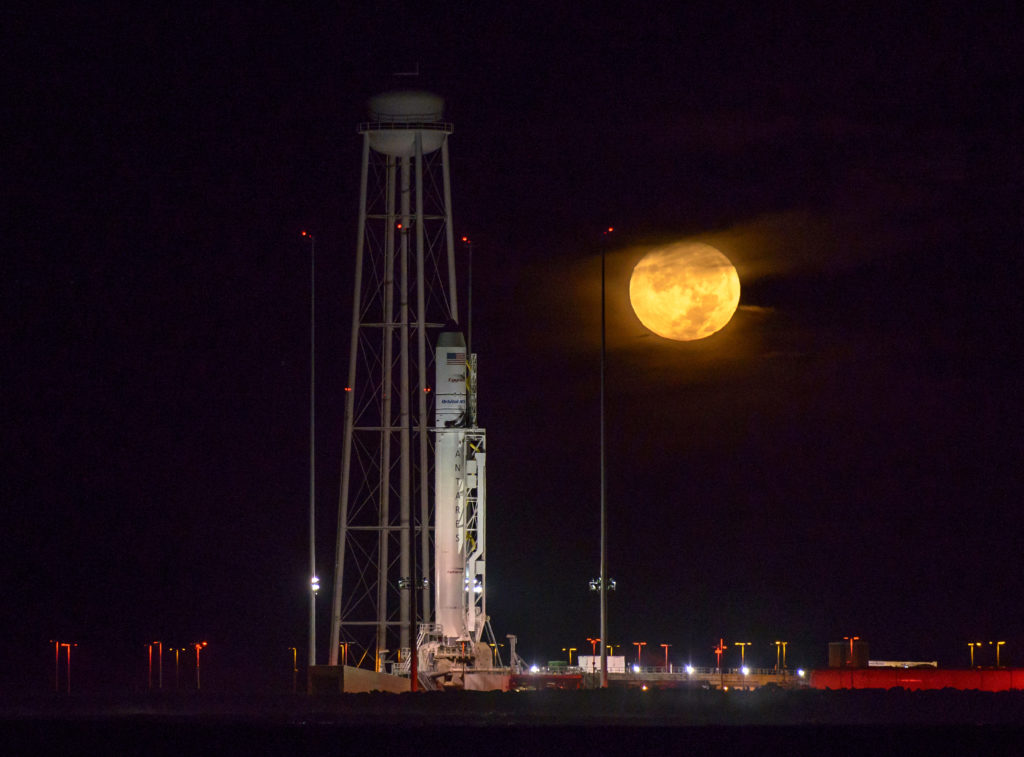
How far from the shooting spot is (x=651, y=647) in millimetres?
156250

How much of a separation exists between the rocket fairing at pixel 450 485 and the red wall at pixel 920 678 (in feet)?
72.7

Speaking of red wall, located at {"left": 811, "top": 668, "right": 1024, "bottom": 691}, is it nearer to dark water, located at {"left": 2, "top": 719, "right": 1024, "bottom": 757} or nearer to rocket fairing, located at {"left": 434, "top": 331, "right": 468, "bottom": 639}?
rocket fairing, located at {"left": 434, "top": 331, "right": 468, "bottom": 639}

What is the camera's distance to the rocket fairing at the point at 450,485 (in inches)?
2889

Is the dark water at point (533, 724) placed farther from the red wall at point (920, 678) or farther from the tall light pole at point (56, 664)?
the tall light pole at point (56, 664)

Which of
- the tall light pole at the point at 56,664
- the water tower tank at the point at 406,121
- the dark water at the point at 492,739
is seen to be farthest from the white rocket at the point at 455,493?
the tall light pole at the point at 56,664

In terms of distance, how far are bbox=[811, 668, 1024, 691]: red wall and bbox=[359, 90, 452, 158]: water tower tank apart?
33252 mm

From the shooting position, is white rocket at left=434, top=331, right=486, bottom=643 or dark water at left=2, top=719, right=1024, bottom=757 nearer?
dark water at left=2, top=719, right=1024, bottom=757

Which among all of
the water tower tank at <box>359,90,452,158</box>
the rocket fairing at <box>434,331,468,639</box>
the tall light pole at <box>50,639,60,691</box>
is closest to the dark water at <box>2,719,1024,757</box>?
the rocket fairing at <box>434,331,468,639</box>

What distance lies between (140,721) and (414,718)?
25.2ft

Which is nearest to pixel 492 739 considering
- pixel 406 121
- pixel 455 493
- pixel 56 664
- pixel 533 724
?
pixel 533 724

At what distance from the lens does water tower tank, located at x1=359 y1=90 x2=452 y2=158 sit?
7531cm

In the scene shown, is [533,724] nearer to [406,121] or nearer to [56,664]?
[406,121]

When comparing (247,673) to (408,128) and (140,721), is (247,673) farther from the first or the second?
(140,721)

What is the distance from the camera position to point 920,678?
87.0m
